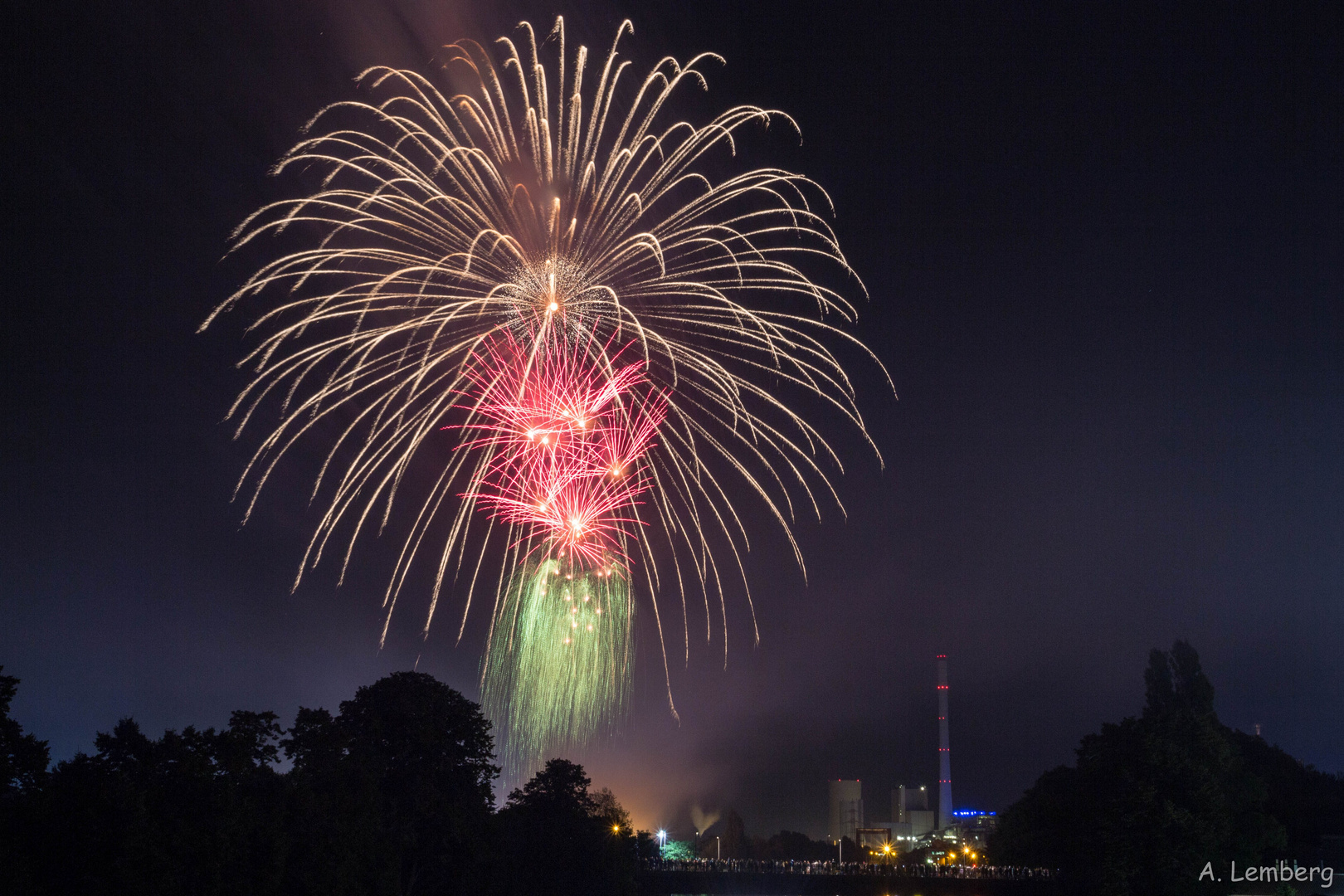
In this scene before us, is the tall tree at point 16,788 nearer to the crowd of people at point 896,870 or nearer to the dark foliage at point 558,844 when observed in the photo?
the dark foliage at point 558,844

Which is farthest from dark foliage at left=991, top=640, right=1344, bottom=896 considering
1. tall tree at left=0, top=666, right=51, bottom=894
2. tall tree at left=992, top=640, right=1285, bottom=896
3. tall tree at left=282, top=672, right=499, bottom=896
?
tall tree at left=0, top=666, right=51, bottom=894

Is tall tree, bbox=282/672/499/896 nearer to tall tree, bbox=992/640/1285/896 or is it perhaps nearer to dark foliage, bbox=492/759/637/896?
dark foliage, bbox=492/759/637/896

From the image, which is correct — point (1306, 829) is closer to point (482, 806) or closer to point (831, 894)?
point (831, 894)

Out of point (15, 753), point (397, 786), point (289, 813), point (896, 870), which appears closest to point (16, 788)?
point (15, 753)

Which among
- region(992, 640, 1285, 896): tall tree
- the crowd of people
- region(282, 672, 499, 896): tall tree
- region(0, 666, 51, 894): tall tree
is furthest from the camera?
the crowd of people

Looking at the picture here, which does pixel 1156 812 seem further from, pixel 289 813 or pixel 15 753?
pixel 15 753

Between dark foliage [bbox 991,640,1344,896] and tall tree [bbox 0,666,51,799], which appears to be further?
dark foliage [bbox 991,640,1344,896]
